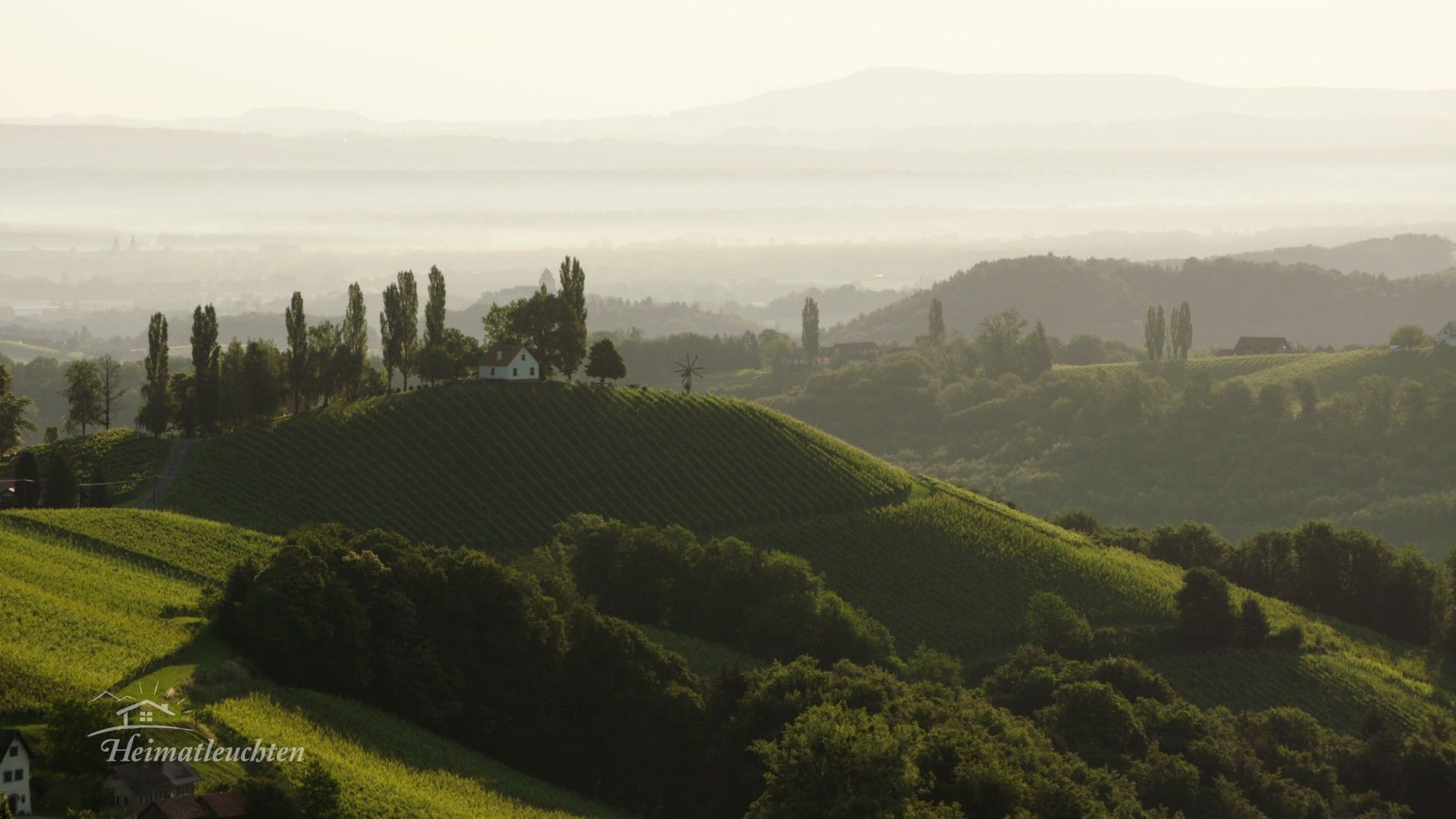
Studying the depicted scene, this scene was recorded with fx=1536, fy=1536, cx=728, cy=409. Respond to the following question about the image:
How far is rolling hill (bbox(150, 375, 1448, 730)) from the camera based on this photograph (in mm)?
95188

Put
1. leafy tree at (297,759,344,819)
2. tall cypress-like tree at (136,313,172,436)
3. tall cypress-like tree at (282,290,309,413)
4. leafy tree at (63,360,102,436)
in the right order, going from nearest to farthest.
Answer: leafy tree at (297,759,344,819) < tall cypress-like tree at (136,313,172,436) < tall cypress-like tree at (282,290,309,413) < leafy tree at (63,360,102,436)

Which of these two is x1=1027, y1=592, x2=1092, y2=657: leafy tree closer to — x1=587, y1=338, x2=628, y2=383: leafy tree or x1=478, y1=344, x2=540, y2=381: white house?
x1=587, y1=338, x2=628, y2=383: leafy tree

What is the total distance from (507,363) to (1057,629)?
44.3 meters

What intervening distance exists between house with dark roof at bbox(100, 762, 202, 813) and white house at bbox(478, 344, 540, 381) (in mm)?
67289

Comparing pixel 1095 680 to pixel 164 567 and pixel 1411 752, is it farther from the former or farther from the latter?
pixel 164 567

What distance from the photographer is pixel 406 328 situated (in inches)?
4587

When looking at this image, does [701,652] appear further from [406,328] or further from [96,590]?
[406,328]

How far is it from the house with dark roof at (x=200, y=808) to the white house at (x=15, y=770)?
3309 millimetres

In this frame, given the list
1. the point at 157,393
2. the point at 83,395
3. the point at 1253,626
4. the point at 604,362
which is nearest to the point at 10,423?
the point at 83,395

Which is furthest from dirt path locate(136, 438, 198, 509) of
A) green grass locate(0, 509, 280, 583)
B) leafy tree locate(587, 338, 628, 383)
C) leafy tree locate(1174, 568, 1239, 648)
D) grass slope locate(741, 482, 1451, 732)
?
leafy tree locate(1174, 568, 1239, 648)

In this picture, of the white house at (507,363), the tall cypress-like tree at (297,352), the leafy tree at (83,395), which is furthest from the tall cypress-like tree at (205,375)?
the white house at (507,363)

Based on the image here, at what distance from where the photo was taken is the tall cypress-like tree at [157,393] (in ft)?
333

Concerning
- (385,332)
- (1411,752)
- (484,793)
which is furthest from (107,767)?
(385,332)

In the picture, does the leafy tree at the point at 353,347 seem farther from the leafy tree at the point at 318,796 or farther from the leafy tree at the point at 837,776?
the leafy tree at the point at 318,796
